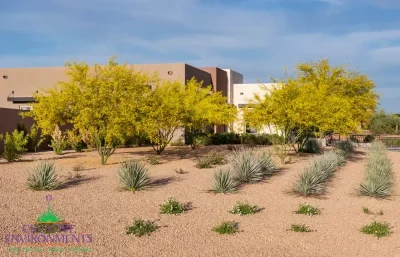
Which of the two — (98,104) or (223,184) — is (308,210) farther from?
(98,104)

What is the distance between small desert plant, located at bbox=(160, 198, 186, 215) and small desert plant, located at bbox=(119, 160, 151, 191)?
7.11ft

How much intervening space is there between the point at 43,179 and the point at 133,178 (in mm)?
2383

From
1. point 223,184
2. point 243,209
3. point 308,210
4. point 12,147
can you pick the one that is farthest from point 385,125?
point 243,209

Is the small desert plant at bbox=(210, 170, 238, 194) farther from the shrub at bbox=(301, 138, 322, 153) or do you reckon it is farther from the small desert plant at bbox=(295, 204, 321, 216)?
the shrub at bbox=(301, 138, 322, 153)

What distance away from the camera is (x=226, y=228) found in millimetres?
9859

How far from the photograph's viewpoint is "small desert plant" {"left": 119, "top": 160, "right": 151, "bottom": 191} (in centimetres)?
1355

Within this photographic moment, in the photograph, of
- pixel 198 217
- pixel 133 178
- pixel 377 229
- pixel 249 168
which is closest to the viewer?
pixel 377 229

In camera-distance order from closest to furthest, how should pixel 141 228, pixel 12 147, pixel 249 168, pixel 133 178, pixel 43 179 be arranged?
pixel 141 228
pixel 43 179
pixel 133 178
pixel 249 168
pixel 12 147

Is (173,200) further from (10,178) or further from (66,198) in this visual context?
(10,178)

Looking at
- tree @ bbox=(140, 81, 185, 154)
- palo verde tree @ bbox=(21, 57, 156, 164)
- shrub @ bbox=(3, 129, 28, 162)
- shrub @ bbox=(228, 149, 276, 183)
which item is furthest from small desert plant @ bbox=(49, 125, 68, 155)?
shrub @ bbox=(228, 149, 276, 183)

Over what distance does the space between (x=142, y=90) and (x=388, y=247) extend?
1280cm

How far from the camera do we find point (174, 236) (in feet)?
31.1

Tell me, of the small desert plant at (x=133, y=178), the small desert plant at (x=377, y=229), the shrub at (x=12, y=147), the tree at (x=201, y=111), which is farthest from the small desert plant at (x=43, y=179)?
the tree at (x=201, y=111)

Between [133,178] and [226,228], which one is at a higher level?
[133,178]
